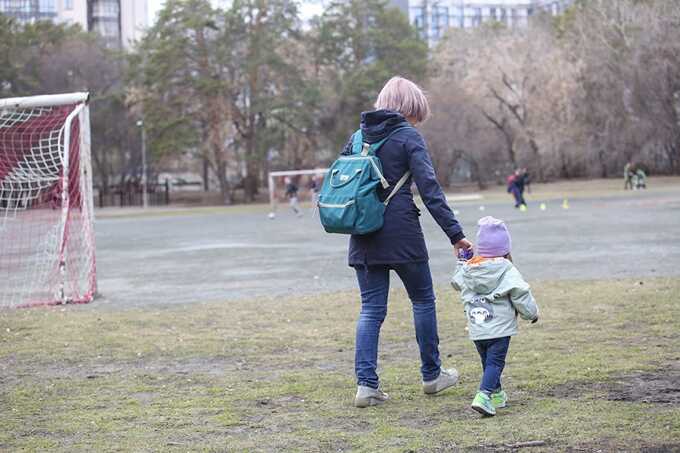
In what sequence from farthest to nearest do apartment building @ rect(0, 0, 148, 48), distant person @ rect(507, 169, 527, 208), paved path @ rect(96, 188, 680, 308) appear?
apartment building @ rect(0, 0, 148, 48) < distant person @ rect(507, 169, 527, 208) < paved path @ rect(96, 188, 680, 308)

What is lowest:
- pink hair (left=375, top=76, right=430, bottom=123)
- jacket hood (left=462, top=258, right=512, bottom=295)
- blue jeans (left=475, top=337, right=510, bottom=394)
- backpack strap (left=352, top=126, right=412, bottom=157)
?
blue jeans (left=475, top=337, right=510, bottom=394)

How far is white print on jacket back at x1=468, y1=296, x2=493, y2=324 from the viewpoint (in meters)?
5.80

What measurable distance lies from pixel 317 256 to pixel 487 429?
13.5 metres

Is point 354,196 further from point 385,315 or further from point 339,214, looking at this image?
point 385,315

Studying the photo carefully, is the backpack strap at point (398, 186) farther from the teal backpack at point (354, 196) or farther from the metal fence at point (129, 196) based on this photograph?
the metal fence at point (129, 196)

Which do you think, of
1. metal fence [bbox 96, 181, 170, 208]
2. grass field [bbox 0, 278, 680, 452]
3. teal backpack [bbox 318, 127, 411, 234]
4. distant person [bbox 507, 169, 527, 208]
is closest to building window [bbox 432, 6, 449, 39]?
metal fence [bbox 96, 181, 170, 208]

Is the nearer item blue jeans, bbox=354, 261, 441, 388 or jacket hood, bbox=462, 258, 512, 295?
jacket hood, bbox=462, 258, 512, 295

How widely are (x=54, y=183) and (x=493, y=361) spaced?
11687 millimetres

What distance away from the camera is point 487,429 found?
5285 mm

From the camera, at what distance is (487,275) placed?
5809 mm

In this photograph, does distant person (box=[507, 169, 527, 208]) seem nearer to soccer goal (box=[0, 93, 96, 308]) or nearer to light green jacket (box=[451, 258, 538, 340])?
soccer goal (box=[0, 93, 96, 308])

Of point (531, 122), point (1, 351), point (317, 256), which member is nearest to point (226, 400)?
point (1, 351)

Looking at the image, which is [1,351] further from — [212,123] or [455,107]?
[455,107]

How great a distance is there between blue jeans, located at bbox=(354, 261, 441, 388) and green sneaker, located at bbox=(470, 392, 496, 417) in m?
0.74
